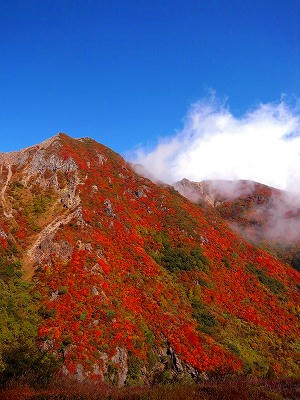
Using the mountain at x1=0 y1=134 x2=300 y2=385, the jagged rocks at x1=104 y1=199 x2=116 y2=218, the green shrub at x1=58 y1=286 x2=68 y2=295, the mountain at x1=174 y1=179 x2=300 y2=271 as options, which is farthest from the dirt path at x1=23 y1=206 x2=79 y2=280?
the mountain at x1=174 y1=179 x2=300 y2=271

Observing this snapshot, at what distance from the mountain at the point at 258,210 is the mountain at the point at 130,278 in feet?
121

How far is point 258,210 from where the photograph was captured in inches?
5748

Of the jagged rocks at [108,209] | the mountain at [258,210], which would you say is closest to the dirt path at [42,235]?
the jagged rocks at [108,209]

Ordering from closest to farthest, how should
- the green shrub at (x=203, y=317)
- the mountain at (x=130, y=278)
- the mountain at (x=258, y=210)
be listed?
the mountain at (x=130, y=278) < the green shrub at (x=203, y=317) < the mountain at (x=258, y=210)

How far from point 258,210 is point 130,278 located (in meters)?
108

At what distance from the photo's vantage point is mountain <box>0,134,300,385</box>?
1511 inches

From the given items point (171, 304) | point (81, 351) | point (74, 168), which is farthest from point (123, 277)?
point (74, 168)

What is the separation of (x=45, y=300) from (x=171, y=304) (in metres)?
20.3

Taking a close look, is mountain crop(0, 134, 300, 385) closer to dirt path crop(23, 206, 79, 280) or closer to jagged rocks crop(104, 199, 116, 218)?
dirt path crop(23, 206, 79, 280)

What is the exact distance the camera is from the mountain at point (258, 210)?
123019 mm

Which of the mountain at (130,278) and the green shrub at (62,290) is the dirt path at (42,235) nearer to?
the mountain at (130,278)

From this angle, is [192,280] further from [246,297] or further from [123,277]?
[123,277]

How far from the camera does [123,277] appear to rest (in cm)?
5119

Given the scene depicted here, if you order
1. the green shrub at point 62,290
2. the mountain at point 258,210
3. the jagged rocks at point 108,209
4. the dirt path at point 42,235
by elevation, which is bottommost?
the green shrub at point 62,290
